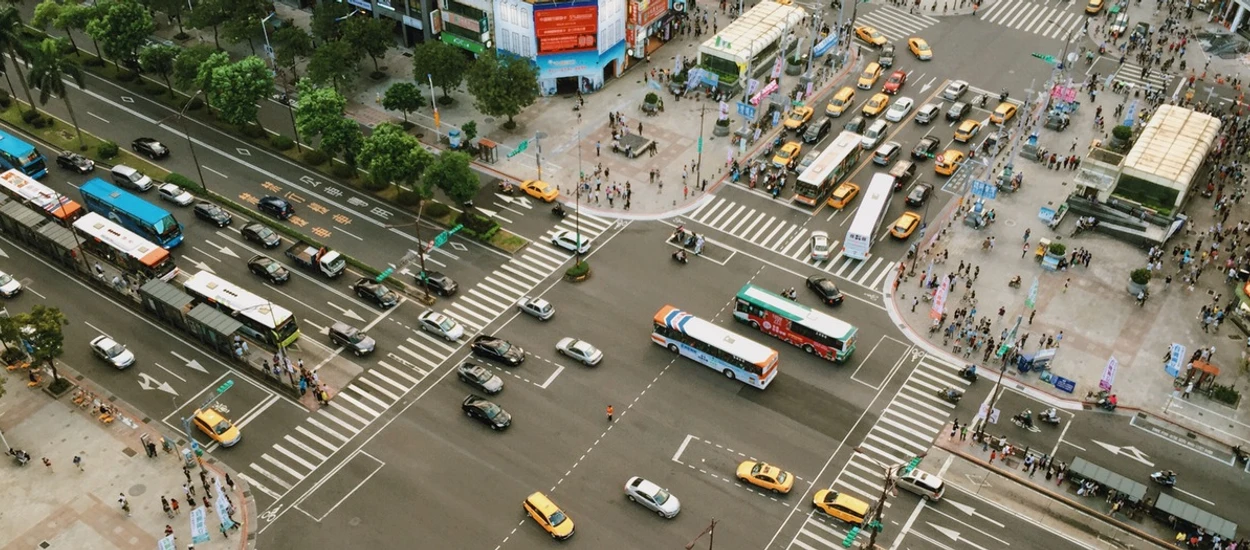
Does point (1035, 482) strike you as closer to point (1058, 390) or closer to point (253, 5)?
point (1058, 390)

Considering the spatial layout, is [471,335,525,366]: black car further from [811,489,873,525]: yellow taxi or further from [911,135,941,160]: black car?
[911,135,941,160]: black car

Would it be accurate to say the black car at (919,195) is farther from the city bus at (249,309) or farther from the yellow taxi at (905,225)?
the city bus at (249,309)

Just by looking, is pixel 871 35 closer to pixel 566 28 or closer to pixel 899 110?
pixel 899 110

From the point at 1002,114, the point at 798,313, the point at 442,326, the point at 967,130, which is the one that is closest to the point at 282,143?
the point at 442,326

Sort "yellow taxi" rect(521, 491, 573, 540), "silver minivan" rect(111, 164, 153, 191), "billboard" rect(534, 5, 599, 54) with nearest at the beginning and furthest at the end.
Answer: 1. "yellow taxi" rect(521, 491, 573, 540)
2. "silver minivan" rect(111, 164, 153, 191)
3. "billboard" rect(534, 5, 599, 54)

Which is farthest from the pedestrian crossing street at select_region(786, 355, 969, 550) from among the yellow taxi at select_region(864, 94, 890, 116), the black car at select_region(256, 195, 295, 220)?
the black car at select_region(256, 195, 295, 220)

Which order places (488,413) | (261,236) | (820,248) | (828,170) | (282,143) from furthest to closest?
1. (282,143)
2. (828,170)
3. (261,236)
4. (820,248)
5. (488,413)

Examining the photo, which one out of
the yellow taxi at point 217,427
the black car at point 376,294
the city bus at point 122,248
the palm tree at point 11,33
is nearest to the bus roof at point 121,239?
the city bus at point 122,248
